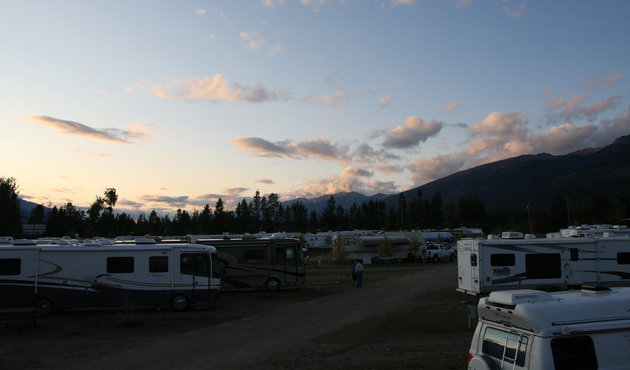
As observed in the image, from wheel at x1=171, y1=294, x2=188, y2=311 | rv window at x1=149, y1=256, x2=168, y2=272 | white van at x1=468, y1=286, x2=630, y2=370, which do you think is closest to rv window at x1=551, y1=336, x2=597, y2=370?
white van at x1=468, y1=286, x2=630, y2=370

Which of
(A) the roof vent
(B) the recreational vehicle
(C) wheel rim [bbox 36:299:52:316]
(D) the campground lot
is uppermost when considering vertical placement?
(A) the roof vent

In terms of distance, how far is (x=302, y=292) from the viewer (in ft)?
82.4

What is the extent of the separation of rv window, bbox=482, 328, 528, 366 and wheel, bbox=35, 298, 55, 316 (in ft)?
58.5

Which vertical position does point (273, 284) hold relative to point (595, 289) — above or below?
below

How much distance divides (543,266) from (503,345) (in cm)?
1729

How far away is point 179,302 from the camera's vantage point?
19.3m

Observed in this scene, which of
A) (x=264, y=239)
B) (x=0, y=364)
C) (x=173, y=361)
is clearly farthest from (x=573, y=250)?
(x=0, y=364)

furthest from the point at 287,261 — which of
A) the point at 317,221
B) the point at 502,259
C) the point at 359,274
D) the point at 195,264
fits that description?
the point at 317,221

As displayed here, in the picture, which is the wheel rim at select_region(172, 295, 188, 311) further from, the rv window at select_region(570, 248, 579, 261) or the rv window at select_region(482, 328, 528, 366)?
the rv window at select_region(570, 248, 579, 261)

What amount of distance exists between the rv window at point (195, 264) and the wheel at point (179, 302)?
1.02m

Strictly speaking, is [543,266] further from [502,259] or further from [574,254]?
[502,259]

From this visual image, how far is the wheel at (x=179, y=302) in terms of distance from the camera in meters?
19.2

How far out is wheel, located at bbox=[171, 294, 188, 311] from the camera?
19250 millimetres

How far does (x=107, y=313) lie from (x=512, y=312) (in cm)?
1761
